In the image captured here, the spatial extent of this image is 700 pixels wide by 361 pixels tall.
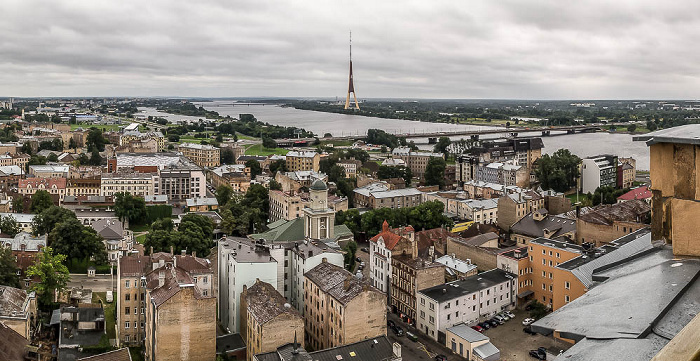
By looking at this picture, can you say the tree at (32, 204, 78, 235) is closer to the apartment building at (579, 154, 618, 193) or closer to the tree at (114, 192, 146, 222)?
the tree at (114, 192, 146, 222)

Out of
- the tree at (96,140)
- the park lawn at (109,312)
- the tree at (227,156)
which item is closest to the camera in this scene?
the park lawn at (109,312)

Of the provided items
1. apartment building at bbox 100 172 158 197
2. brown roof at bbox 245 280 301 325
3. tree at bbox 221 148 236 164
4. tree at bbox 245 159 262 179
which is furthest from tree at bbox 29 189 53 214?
tree at bbox 221 148 236 164

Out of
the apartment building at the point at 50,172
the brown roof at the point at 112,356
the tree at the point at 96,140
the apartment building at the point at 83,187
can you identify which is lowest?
the brown roof at the point at 112,356

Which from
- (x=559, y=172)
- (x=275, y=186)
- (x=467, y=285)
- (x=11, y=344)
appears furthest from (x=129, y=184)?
(x=559, y=172)

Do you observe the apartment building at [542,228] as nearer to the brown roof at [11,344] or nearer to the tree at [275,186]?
the tree at [275,186]

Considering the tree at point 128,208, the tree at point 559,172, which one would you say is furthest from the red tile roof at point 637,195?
the tree at point 128,208

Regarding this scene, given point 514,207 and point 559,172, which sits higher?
point 559,172

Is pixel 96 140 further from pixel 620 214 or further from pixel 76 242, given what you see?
pixel 620 214

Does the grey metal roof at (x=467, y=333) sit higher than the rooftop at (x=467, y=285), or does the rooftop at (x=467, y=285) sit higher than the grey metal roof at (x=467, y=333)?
the rooftop at (x=467, y=285)
